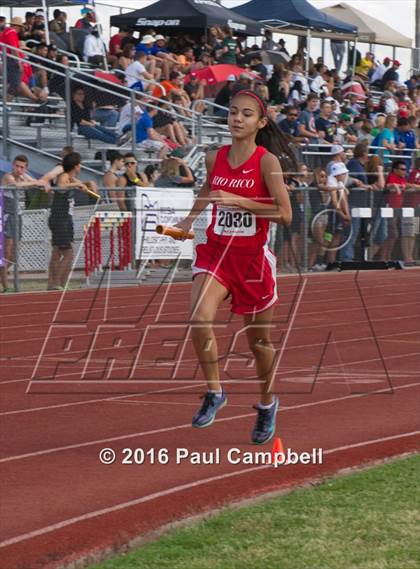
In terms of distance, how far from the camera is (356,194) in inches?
931

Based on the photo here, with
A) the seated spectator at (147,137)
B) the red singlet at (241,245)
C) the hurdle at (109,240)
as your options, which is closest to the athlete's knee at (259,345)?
the red singlet at (241,245)

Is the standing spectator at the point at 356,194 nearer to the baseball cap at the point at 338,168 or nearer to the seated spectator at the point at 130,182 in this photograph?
the baseball cap at the point at 338,168

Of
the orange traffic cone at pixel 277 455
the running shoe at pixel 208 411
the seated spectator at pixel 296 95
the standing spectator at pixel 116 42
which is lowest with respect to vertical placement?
the orange traffic cone at pixel 277 455

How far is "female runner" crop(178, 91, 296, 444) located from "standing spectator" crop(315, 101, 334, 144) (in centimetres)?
1873

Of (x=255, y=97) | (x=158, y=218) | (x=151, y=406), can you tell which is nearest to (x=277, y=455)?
(x=255, y=97)

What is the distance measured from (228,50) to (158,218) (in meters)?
9.66

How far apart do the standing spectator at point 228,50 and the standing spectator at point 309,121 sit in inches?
107

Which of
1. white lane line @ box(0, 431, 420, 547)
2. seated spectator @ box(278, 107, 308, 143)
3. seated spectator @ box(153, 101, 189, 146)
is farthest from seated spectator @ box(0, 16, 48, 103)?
white lane line @ box(0, 431, 420, 547)

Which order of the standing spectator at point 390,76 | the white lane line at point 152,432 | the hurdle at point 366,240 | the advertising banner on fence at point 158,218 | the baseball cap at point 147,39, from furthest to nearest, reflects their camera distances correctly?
the standing spectator at point 390,76, the baseball cap at point 147,39, the hurdle at point 366,240, the advertising banner on fence at point 158,218, the white lane line at point 152,432

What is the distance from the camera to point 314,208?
22844 millimetres

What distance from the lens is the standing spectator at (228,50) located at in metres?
28.8

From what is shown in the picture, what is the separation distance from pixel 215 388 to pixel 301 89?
21.9 meters

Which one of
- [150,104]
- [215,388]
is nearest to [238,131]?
[215,388]

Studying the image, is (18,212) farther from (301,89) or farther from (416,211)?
(301,89)
